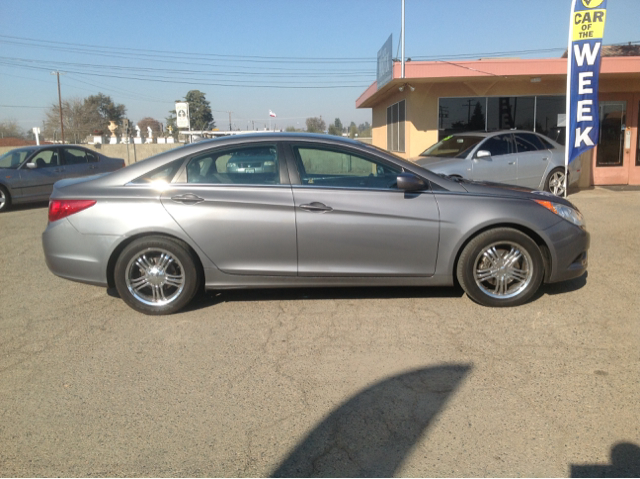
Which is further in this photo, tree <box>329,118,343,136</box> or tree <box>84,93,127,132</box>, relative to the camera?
tree <box>84,93,127,132</box>

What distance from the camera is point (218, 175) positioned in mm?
5109

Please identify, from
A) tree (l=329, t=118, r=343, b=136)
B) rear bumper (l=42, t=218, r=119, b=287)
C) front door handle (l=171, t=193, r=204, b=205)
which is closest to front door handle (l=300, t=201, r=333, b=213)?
front door handle (l=171, t=193, r=204, b=205)

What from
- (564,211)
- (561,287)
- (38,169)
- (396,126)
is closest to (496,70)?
(396,126)

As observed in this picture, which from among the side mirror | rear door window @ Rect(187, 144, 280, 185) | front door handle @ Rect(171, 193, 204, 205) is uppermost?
rear door window @ Rect(187, 144, 280, 185)

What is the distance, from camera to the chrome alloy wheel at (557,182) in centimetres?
1198

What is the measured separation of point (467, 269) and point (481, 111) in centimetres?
1127

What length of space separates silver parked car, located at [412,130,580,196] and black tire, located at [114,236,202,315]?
7017 mm

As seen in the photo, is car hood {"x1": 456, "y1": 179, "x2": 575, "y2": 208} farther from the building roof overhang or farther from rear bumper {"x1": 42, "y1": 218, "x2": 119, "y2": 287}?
the building roof overhang

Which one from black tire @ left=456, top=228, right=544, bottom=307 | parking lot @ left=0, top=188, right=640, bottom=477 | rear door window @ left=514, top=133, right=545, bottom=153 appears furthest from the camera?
rear door window @ left=514, top=133, right=545, bottom=153

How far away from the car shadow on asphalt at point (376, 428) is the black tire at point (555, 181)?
919 cm

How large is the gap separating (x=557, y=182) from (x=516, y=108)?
3.98 metres

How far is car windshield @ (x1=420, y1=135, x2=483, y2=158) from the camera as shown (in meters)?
11.5

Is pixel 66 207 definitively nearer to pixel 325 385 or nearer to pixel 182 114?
pixel 325 385

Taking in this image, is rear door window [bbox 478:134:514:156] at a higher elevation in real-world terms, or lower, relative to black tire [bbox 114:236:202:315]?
higher
